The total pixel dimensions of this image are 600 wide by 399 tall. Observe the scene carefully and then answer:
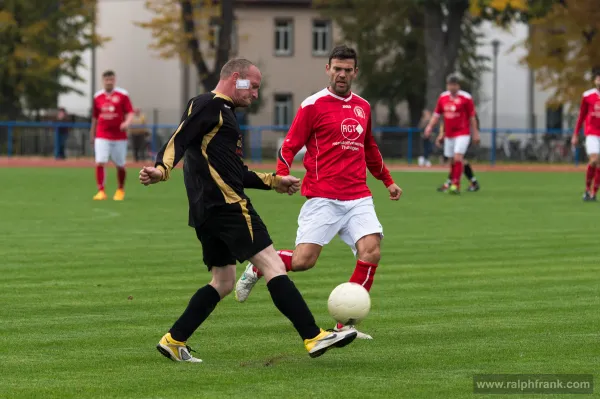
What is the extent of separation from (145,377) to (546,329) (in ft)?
9.96

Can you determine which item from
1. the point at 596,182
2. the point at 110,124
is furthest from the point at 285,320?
the point at 596,182

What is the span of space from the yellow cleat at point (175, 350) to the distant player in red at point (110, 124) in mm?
16178

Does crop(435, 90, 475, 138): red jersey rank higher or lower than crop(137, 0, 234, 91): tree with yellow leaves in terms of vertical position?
lower

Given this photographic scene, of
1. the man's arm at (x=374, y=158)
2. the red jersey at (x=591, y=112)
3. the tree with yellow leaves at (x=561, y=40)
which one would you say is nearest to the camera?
the man's arm at (x=374, y=158)

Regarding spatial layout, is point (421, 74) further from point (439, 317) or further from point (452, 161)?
point (439, 317)

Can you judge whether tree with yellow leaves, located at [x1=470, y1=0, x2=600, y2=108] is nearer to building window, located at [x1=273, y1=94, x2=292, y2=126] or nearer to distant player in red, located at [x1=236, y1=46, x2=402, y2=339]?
building window, located at [x1=273, y1=94, x2=292, y2=126]

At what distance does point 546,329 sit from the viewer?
30.9 ft

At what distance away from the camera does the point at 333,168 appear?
32.3 feet

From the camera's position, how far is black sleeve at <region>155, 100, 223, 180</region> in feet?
26.3

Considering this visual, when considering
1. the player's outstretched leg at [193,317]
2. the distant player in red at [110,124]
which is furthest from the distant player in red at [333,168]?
the distant player in red at [110,124]

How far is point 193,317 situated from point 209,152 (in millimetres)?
988

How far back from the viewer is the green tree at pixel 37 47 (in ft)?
182

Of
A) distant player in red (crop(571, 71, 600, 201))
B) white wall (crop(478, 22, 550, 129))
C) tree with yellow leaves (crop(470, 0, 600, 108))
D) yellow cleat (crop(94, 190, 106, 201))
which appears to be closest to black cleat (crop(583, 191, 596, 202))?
distant player in red (crop(571, 71, 600, 201))

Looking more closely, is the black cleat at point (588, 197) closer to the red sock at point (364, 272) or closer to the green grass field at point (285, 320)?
the green grass field at point (285, 320)
